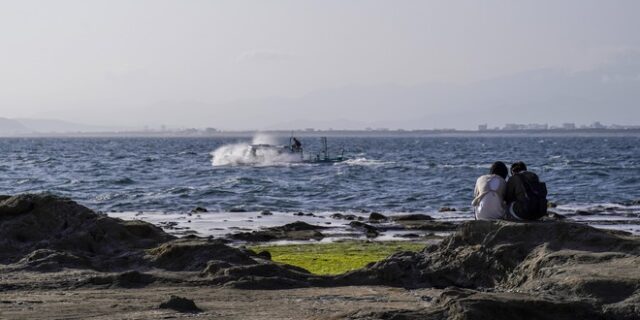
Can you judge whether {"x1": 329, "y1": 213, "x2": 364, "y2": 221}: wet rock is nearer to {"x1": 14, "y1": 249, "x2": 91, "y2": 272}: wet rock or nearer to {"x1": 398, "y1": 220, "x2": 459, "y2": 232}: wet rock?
{"x1": 398, "y1": 220, "x2": 459, "y2": 232}: wet rock

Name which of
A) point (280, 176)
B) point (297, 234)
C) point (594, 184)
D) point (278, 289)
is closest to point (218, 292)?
point (278, 289)

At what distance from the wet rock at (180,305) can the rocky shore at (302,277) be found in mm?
15

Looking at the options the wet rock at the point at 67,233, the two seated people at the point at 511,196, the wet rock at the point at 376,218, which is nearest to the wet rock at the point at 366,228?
the wet rock at the point at 376,218

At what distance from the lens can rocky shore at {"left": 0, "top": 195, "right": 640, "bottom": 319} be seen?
10.1 meters

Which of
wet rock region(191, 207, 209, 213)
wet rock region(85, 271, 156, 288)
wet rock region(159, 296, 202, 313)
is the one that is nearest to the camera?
wet rock region(159, 296, 202, 313)

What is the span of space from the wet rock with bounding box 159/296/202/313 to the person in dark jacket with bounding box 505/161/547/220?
16.2 feet

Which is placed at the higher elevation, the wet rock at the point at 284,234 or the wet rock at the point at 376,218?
the wet rock at the point at 284,234

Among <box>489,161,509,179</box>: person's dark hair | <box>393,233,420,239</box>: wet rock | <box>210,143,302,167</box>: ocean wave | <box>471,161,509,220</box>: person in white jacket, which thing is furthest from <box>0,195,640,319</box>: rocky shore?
<box>210,143,302,167</box>: ocean wave

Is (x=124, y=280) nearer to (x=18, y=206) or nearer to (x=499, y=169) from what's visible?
(x=18, y=206)

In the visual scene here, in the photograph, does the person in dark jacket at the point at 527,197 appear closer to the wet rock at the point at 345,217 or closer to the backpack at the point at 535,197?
the backpack at the point at 535,197

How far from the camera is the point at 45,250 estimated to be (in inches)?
577

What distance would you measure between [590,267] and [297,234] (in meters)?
15.6

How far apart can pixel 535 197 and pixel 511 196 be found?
0.41 m

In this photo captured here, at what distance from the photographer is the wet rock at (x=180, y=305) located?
35.2ft
